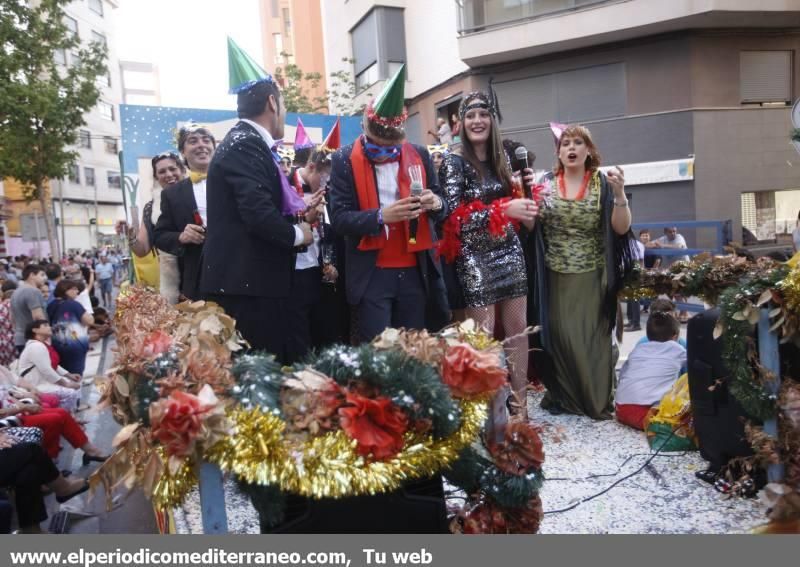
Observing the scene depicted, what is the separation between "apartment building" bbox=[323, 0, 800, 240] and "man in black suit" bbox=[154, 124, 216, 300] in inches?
453

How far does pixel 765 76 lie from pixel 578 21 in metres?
4.11

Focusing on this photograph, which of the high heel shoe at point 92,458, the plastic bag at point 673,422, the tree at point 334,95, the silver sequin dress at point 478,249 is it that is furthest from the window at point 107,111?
the plastic bag at point 673,422

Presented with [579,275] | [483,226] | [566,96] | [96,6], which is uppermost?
[96,6]

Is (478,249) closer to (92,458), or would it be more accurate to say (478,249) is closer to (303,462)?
(303,462)

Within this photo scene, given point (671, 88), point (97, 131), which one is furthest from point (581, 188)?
point (97, 131)

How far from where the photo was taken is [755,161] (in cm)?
1331

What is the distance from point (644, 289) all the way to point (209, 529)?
268 cm

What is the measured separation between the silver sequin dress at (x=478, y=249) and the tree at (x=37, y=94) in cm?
1401

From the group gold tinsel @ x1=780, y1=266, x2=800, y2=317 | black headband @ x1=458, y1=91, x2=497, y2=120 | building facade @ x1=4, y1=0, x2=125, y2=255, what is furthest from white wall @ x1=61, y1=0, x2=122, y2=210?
gold tinsel @ x1=780, y1=266, x2=800, y2=317

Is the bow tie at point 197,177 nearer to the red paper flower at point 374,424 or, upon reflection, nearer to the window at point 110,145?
the red paper flower at point 374,424

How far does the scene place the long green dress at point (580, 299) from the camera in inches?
147

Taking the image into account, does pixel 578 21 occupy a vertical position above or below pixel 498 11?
below

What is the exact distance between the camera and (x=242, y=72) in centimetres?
287

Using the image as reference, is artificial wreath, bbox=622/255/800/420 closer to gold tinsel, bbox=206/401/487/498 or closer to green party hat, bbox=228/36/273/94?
gold tinsel, bbox=206/401/487/498
